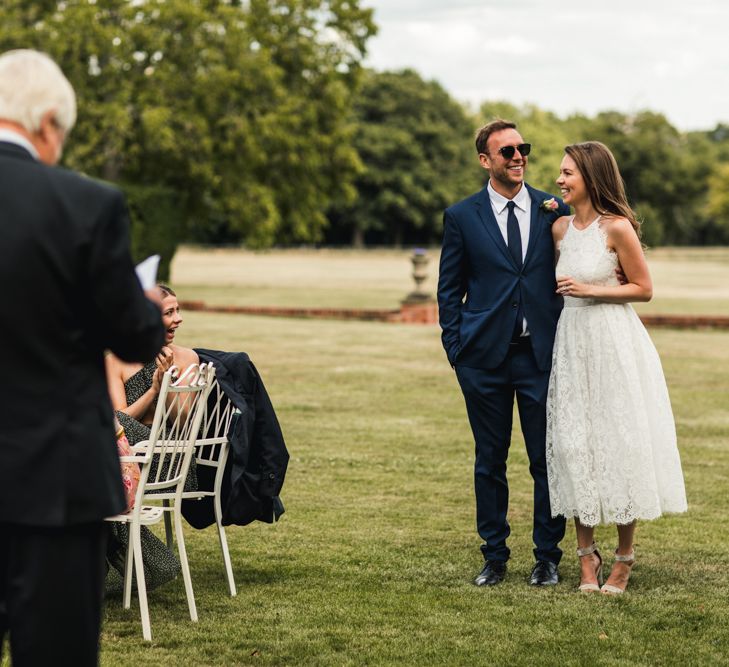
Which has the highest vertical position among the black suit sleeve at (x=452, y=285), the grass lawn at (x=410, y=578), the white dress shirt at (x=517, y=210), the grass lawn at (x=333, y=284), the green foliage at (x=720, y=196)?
the green foliage at (x=720, y=196)

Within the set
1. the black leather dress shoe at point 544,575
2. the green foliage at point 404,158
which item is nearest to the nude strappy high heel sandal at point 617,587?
the black leather dress shoe at point 544,575

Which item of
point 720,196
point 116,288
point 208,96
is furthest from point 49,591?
point 720,196

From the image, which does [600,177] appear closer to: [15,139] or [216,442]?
[216,442]

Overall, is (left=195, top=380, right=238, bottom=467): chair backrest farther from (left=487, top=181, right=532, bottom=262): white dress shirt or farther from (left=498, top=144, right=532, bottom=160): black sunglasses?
(left=498, top=144, right=532, bottom=160): black sunglasses

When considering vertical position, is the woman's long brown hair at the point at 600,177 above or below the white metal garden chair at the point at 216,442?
above

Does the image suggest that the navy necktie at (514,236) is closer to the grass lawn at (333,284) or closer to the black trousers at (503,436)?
the black trousers at (503,436)

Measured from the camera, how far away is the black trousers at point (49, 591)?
264 cm

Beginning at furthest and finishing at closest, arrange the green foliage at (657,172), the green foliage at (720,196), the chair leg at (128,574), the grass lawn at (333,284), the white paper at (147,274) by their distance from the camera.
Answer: the green foliage at (657,172) < the green foliage at (720,196) < the grass lawn at (333,284) < the chair leg at (128,574) < the white paper at (147,274)

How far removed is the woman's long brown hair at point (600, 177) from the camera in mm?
5758

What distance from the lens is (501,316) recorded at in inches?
231

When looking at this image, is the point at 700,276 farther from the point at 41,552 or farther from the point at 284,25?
the point at 41,552

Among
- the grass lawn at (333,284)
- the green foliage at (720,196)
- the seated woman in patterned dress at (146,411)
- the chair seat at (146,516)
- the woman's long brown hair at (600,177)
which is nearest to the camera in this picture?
the chair seat at (146,516)

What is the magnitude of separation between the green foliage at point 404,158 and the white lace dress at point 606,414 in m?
Answer: 79.3

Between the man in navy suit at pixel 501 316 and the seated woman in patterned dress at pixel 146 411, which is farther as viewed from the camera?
the man in navy suit at pixel 501 316
